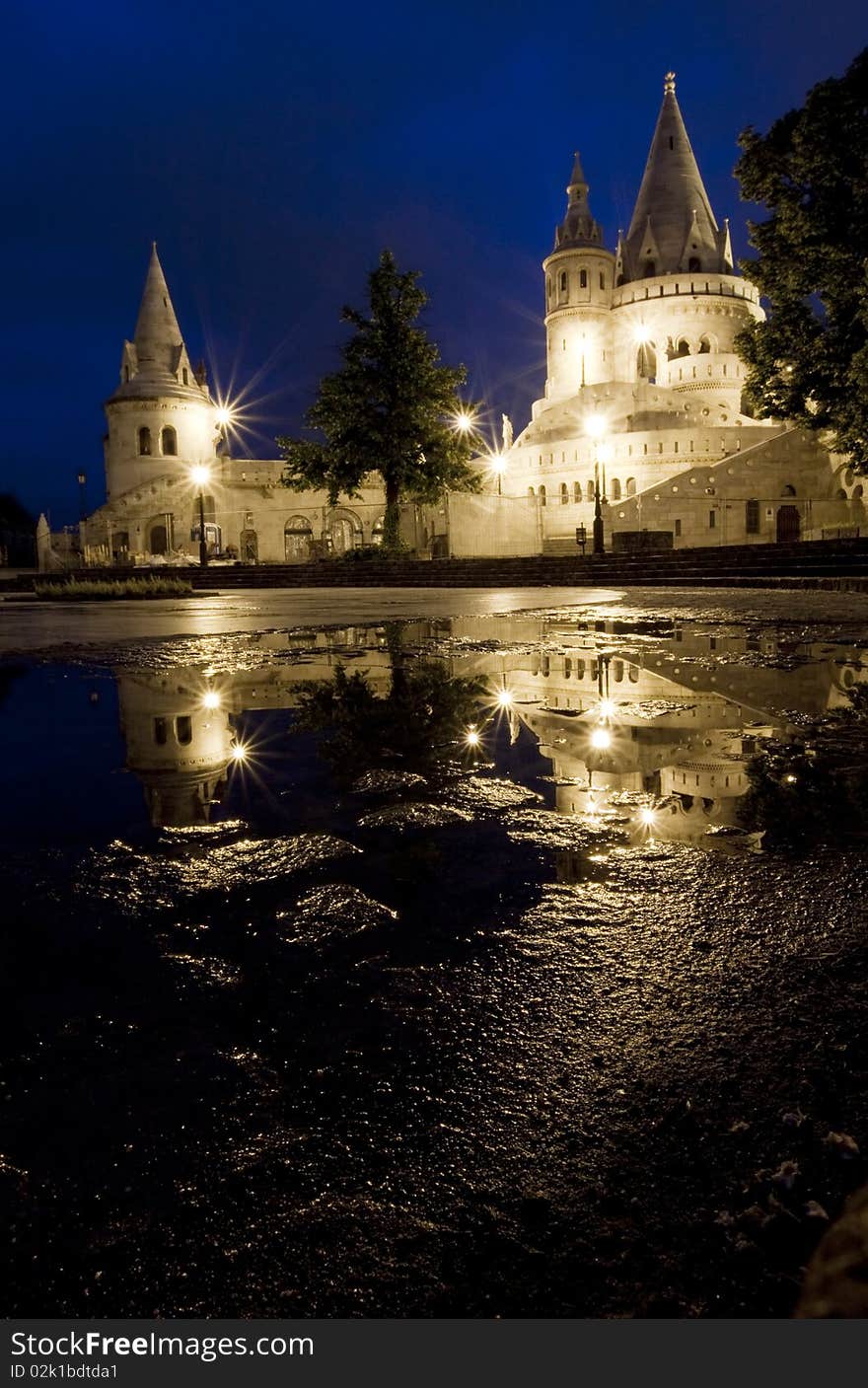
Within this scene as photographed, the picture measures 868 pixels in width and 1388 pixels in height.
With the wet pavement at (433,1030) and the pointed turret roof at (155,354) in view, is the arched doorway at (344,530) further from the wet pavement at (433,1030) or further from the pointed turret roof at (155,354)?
the wet pavement at (433,1030)

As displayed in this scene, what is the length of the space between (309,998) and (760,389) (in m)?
28.0

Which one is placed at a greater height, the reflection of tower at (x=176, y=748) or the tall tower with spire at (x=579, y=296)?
the tall tower with spire at (x=579, y=296)

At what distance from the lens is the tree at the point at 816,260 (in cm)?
2222

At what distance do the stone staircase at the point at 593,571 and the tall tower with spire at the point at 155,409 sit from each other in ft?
77.4

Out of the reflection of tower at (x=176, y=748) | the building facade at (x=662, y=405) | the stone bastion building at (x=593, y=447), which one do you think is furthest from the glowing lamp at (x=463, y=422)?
the reflection of tower at (x=176, y=748)

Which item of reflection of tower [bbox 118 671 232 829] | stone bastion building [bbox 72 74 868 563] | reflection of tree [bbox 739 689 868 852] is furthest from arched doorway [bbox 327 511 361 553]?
reflection of tree [bbox 739 689 868 852]

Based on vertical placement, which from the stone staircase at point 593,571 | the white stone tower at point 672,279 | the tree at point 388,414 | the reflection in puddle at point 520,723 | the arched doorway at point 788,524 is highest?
the white stone tower at point 672,279

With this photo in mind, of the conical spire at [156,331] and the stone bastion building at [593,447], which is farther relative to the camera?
the conical spire at [156,331]

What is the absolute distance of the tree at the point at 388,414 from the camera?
3744 centimetres

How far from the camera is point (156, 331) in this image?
5966 cm

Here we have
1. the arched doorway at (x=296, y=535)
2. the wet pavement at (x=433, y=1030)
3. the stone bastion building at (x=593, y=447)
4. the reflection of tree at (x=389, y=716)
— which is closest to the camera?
the wet pavement at (x=433, y=1030)

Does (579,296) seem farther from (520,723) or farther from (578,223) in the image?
(520,723)

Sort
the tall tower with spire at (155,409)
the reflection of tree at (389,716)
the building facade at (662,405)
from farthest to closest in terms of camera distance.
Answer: the tall tower with spire at (155,409) < the building facade at (662,405) < the reflection of tree at (389,716)

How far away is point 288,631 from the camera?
33.5 ft
